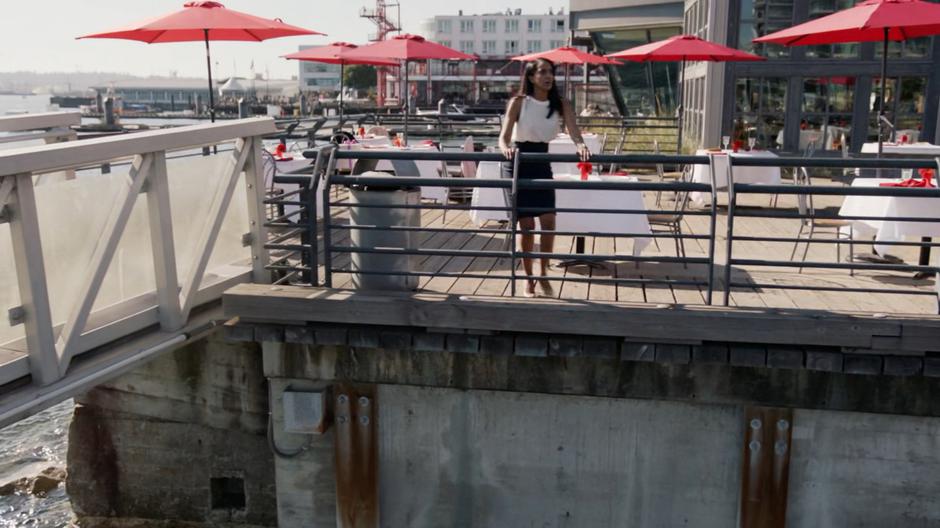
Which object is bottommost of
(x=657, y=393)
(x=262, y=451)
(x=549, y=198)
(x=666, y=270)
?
(x=262, y=451)

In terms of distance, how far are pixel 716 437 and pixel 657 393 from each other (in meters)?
0.50

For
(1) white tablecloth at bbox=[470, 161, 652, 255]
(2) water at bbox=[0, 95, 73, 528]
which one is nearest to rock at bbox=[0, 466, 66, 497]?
(2) water at bbox=[0, 95, 73, 528]

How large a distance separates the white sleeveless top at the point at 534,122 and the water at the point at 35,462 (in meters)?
5.96

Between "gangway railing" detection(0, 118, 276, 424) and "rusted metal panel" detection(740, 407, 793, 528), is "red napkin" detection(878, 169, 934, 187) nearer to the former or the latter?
"rusted metal panel" detection(740, 407, 793, 528)

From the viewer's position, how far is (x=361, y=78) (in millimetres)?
114875

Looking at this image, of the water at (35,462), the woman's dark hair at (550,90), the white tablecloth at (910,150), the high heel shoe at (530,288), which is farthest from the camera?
the white tablecloth at (910,150)

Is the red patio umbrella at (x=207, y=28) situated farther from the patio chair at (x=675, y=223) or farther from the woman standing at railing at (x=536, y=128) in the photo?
the patio chair at (x=675, y=223)

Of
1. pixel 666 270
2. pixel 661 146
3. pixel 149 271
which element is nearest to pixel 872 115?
pixel 661 146

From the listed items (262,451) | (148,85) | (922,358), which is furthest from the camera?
(148,85)

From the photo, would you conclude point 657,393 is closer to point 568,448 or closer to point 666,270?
point 568,448

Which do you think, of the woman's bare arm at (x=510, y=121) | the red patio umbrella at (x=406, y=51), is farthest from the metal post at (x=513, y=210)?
the red patio umbrella at (x=406, y=51)

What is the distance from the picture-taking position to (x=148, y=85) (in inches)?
6777

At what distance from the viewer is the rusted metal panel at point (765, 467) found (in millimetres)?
5719

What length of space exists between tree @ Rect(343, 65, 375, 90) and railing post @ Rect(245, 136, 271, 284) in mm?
108632
